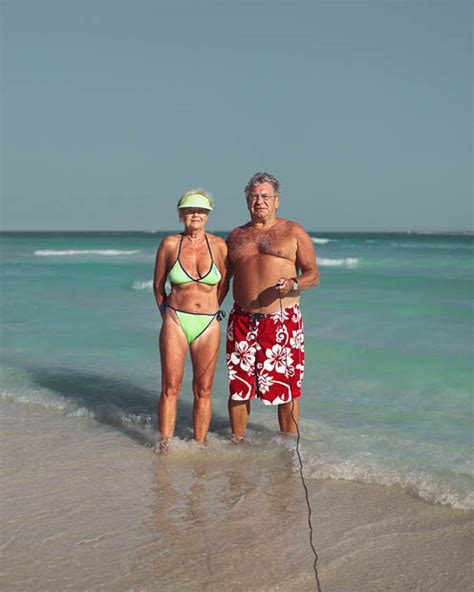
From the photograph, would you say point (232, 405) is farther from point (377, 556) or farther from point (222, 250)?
point (377, 556)

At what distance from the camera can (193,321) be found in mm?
4426

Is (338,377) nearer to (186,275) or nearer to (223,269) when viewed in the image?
(223,269)

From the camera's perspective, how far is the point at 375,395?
20.7 feet

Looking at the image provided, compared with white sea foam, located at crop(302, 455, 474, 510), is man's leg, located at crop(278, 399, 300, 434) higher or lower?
higher

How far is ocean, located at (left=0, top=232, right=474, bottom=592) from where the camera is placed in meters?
3.11

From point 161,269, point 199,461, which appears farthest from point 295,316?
point 199,461

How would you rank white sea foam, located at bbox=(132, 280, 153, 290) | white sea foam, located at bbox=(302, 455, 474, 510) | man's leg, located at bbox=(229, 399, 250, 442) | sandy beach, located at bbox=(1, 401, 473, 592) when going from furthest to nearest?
white sea foam, located at bbox=(132, 280, 153, 290) < man's leg, located at bbox=(229, 399, 250, 442) < white sea foam, located at bbox=(302, 455, 474, 510) < sandy beach, located at bbox=(1, 401, 473, 592)

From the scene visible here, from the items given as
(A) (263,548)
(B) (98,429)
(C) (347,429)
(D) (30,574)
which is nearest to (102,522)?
(D) (30,574)

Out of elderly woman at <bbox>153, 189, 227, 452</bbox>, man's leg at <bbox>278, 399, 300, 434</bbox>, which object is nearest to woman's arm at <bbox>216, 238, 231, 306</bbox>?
elderly woman at <bbox>153, 189, 227, 452</bbox>

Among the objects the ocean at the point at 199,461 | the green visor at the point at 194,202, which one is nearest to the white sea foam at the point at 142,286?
the ocean at the point at 199,461

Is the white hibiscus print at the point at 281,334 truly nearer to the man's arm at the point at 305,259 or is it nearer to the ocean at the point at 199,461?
the man's arm at the point at 305,259

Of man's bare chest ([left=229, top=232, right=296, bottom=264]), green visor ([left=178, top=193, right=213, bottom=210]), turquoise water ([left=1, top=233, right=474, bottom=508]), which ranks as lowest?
turquoise water ([left=1, top=233, right=474, bottom=508])

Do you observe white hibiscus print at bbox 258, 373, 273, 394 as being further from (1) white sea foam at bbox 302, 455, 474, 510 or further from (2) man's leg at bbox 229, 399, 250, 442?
(1) white sea foam at bbox 302, 455, 474, 510

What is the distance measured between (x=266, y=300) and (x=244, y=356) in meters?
0.41
